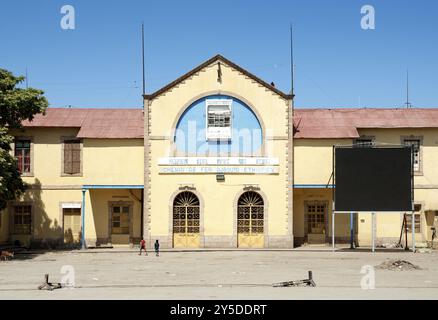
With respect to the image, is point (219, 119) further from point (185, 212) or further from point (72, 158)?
point (72, 158)

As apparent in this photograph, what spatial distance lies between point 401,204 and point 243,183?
841cm

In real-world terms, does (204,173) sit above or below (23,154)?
below

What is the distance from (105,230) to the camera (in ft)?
133

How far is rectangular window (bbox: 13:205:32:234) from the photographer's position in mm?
40875

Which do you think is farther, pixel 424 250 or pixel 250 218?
pixel 250 218

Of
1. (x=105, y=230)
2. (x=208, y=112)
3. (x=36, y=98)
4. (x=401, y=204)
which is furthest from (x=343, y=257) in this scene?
(x=36, y=98)

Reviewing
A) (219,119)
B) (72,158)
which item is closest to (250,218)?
(219,119)

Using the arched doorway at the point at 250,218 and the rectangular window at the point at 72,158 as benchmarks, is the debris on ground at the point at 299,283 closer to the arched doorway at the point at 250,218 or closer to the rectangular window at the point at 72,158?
the arched doorway at the point at 250,218

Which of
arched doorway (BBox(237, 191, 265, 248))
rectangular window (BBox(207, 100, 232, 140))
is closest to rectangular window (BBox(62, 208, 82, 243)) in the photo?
rectangular window (BBox(207, 100, 232, 140))

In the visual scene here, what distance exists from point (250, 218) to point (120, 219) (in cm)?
756

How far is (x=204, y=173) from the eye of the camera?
39.1 meters

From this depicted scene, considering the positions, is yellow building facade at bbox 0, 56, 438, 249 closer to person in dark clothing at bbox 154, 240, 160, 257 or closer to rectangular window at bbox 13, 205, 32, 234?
rectangular window at bbox 13, 205, 32, 234

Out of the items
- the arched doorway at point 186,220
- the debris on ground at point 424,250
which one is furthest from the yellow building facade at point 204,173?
the debris on ground at point 424,250

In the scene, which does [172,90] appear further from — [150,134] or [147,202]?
[147,202]
